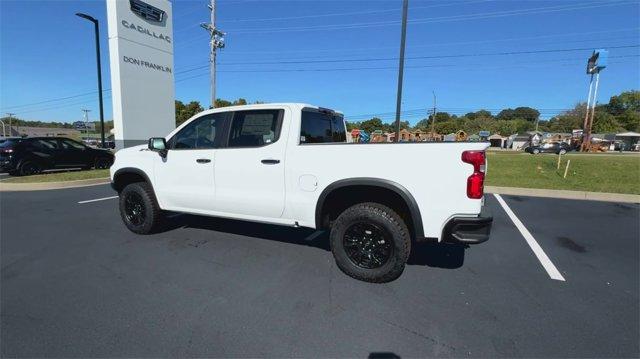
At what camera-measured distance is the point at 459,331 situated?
2.72 meters

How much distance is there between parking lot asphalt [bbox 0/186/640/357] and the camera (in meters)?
2.55

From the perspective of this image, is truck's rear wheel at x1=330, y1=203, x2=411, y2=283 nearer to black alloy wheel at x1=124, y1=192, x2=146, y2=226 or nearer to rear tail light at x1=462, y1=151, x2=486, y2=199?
rear tail light at x1=462, y1=151, x2=486, y2=199

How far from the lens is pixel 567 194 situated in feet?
29.1

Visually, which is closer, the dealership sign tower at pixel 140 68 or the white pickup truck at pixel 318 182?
the white pickup truck at pixel 318 182

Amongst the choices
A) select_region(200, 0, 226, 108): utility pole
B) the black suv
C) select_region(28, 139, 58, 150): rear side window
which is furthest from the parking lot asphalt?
select_region(200, 0, 226, 108): utility pole

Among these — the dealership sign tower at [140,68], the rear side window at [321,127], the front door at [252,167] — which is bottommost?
the front door at [252,167]

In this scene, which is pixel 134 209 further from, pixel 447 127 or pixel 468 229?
pixel 447 127

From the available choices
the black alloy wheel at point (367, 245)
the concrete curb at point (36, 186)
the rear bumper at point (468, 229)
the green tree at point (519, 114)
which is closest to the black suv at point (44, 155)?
the concrete curb at point (36, 186)

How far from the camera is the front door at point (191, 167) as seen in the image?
4449 mm

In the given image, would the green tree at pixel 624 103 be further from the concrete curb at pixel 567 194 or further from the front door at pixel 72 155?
the front door at pixel 72 155

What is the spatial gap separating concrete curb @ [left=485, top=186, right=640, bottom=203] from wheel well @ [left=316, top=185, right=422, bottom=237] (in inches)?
278

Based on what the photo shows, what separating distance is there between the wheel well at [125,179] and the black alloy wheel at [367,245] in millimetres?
3428

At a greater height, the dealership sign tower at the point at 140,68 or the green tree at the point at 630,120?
the green tree at the point at 630,120

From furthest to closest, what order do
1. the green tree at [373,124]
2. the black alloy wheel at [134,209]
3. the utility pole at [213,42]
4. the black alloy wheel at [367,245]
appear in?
the green tree at [373,124]
the utility pole at [213,42]
the black alloy wheel at [134,209]
the black alloy wheel at [367,245]
